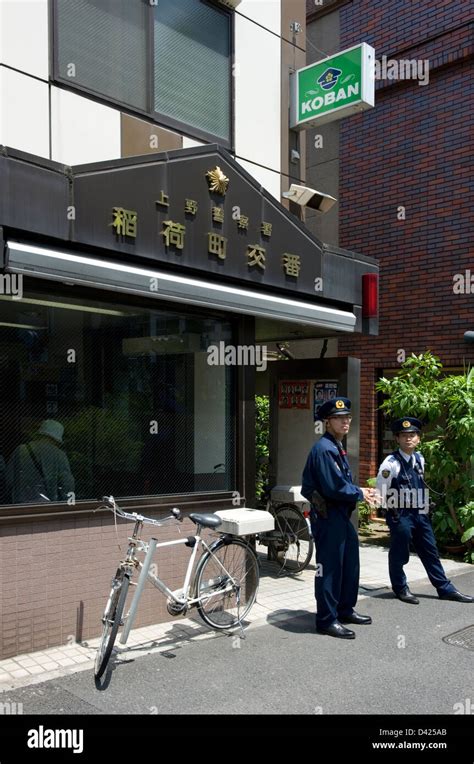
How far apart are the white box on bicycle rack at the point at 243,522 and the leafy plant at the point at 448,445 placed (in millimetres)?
3687

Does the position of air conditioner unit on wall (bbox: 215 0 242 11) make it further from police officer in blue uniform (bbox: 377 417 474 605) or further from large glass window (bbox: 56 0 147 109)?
police officer in blue uniform (bbox: 377 417 474 605)

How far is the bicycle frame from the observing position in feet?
16.1

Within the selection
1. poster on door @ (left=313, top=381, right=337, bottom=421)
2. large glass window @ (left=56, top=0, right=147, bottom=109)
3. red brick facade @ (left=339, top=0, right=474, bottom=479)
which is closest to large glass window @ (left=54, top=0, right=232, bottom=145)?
large glass window @ (left=56, top=0, right=147, bottom=109)

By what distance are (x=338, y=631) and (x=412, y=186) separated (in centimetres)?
817

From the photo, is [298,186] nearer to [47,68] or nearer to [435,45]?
[47,68]

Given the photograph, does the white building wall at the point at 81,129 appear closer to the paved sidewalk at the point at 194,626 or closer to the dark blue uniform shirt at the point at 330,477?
the dark blue uniform shirt at the point at 330,477

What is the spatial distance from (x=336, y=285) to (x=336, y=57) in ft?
8.23

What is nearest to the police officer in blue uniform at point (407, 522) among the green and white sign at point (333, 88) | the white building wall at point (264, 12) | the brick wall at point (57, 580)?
the brick wall at point (57, 580)

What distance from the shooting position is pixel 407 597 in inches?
267

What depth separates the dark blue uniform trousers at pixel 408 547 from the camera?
6.78m

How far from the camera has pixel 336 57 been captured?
767cm

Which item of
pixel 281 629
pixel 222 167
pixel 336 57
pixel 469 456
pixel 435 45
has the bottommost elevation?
pixel 281 629

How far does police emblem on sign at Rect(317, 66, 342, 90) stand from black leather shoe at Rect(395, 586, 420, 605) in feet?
18.0
